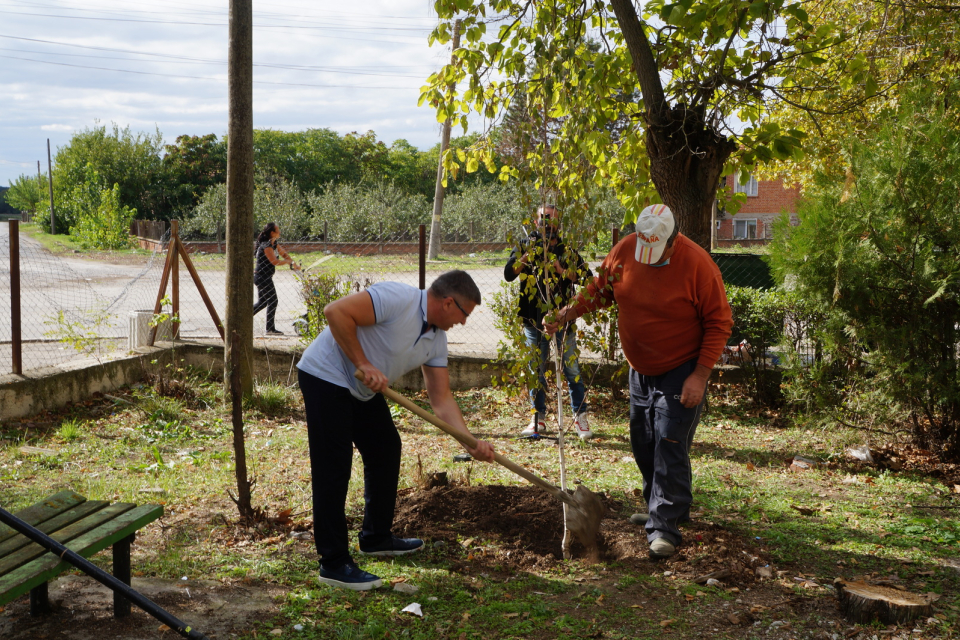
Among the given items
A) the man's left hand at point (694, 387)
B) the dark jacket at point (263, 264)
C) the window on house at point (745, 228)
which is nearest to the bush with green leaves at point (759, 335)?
the man's left hand at point (694, 387)

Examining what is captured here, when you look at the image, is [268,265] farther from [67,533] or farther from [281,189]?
[281,189]

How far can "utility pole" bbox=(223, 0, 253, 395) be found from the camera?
22.4 ft

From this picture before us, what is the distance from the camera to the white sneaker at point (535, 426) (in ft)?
21.4

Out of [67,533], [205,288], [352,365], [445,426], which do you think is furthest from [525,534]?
[205,288]

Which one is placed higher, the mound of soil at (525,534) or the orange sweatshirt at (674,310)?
the orange sweatshirt at (674,310)

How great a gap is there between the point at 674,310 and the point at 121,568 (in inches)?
114

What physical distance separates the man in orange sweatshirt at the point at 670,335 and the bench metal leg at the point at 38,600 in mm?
2841

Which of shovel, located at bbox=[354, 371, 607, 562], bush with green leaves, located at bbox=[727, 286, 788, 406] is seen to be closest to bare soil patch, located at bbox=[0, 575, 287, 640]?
shovel, located at bbox=[354, 371, 607, 562]

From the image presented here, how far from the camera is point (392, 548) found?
397cm

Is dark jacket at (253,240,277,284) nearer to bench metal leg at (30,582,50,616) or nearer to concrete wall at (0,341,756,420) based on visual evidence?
concrete wall at (0,341,756,420)

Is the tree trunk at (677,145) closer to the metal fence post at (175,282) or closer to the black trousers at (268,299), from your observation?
the metal fence post at (175,282)

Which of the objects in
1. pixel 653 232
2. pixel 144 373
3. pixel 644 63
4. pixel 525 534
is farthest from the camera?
pixel 144 373

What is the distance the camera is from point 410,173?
45.3m

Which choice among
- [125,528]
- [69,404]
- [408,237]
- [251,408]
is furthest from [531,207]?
[408,237]
